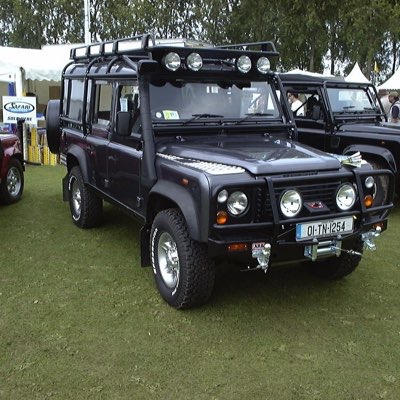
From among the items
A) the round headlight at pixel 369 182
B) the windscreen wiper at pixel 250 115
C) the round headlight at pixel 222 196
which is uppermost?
the windscreen wiper at pixel 250 115

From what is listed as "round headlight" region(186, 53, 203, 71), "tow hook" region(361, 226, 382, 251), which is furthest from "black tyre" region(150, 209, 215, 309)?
"round headlight" region(186, 53, 203, 71)

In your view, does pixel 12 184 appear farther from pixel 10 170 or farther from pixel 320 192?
pixel 320 192

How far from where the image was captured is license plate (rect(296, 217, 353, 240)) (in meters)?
3.61

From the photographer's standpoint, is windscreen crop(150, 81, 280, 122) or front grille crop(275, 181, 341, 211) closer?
front grille crop(275, 181, 341, 211)

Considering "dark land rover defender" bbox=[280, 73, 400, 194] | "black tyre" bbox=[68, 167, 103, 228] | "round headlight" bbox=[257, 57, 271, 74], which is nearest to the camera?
"round headlight" bbox=[257, 57, 271, 74]

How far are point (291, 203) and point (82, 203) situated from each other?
3334 millimetres

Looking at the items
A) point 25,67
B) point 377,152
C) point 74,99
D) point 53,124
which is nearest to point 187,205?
point 74,99

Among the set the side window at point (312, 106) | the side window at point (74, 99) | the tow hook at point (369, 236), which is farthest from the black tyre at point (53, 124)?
the tow hook at point (369, 236)

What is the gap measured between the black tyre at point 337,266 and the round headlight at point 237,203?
1382mm

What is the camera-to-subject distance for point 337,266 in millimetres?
4547

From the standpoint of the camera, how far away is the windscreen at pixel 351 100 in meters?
8.02

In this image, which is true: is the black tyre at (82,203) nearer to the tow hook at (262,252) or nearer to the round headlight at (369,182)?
the tow hook at (262,252)

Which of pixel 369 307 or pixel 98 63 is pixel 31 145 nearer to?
pixel 98 63

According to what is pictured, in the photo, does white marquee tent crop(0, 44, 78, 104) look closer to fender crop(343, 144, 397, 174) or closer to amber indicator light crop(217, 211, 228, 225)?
fender crop(343, 144, 397, 174)
